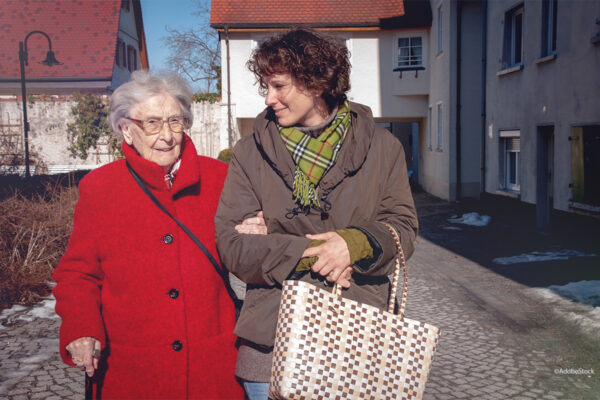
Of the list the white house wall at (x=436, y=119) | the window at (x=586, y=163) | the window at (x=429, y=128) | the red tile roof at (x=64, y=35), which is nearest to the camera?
the window at (x=586, y=163)

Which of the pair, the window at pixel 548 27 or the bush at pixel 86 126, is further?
the bush at pixel 86 126

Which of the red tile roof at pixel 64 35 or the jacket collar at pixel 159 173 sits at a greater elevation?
the red tile roof at pixel 64 35

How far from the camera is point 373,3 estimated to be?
23344mm

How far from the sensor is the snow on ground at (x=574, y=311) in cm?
564

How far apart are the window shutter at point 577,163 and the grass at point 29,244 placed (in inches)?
325

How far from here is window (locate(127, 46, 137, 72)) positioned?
3653 cm

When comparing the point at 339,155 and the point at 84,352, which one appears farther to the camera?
the point at 84,352

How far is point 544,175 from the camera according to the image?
1195 centimetres

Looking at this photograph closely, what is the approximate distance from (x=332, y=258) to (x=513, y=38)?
1319 cm

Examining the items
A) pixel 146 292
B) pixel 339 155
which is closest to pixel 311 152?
pixel 339 155

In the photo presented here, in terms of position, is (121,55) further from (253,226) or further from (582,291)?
(253,226)

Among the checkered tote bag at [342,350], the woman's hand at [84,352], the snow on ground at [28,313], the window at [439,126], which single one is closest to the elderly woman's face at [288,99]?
the checkered tote bag at [342,350]

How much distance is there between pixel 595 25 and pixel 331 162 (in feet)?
A: 30.1

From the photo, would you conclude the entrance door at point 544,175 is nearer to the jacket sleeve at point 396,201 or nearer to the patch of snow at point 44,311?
the patch of snow at point 44,311
